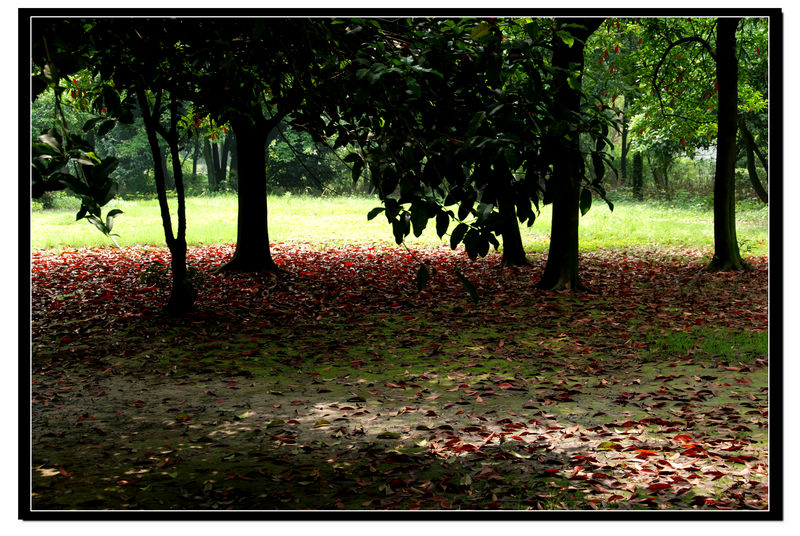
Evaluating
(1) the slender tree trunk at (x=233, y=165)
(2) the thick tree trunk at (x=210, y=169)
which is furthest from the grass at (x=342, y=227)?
(2) the thick tree trunk at (x=210, y=169)

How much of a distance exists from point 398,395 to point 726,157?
8740 mm

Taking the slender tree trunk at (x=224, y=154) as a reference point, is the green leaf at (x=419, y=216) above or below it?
below

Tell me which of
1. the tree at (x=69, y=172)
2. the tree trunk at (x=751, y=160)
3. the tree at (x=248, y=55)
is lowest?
the tree at (x=69, y=172)

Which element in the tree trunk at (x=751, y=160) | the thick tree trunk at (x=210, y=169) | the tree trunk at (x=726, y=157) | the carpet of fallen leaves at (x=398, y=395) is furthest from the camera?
the thick tree trunk at (x=210, y=169)

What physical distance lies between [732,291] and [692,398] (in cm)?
521

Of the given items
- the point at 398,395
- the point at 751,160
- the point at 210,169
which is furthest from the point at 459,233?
the point at 210,169

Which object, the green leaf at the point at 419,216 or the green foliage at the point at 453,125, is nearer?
the green leaf at the point at 419,216

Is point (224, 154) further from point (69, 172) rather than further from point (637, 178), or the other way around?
point (69, 172)

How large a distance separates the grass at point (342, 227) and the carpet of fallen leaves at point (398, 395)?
6.40m

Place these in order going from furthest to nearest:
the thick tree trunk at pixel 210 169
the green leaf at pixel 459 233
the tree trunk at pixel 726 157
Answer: the thick tree trunk at pixel 210 169 < the tree trunk at pixel 726 157 < the green leaf at pixel 459 233

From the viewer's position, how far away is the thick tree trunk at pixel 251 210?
12758 millimetres

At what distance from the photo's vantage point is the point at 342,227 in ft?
77.2

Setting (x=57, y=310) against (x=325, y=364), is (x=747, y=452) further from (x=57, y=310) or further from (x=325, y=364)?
(x=57, y=310)

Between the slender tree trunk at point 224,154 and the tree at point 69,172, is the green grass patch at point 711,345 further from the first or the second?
the slender tree trunk at point 224,154
